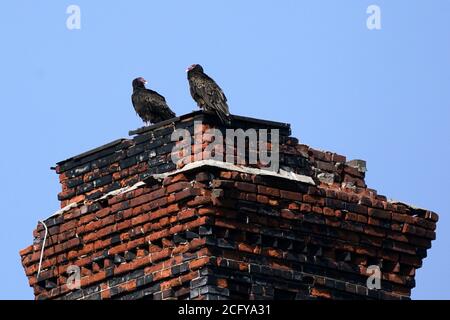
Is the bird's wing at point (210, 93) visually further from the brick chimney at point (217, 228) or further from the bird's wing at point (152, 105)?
the bird's wing at point (152, 105)

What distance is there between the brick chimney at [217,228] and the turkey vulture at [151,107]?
6.40 feet

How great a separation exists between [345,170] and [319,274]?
1.78 m

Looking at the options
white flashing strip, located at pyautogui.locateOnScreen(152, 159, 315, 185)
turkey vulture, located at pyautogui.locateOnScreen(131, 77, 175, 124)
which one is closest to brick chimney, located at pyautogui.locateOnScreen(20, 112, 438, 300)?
white flashing strip, located at pyautogui.locateOnScreen(152, 159, 315, 185)

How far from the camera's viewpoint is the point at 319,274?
4681 cm

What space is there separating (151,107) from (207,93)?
5.52 feet

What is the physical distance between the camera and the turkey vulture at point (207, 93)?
46.9 meters

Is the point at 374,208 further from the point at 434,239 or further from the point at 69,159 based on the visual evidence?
the point at 69,159

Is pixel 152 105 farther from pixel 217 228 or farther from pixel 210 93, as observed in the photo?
pixel 217 228

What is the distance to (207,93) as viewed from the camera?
48.6m

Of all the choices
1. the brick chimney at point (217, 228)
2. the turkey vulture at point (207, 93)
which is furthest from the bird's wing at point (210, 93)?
the brick chimney at point (217, 228)

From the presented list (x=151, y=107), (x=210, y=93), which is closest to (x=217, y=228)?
(x=210, y=93)

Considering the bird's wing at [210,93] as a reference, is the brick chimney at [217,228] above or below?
below

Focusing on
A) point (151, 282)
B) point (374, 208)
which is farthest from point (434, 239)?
point (151, 282)

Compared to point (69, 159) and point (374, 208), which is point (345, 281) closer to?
point (374, 208)
